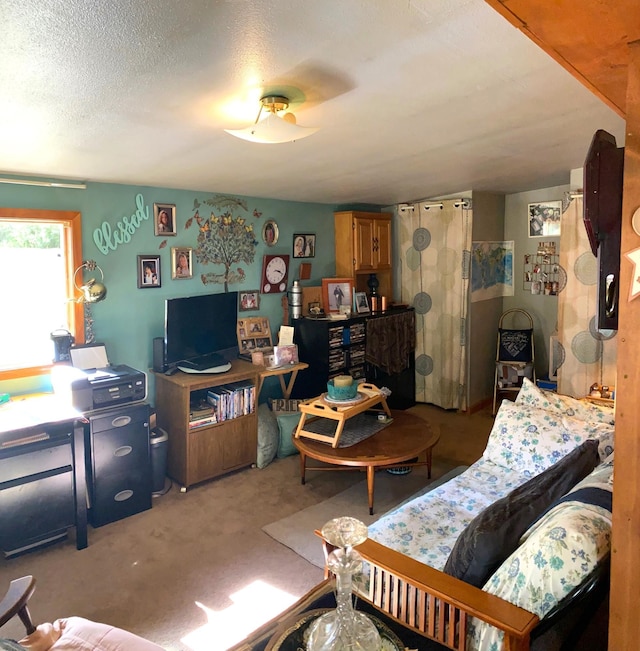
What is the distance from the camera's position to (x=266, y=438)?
3953mm

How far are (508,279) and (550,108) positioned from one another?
3131 mm

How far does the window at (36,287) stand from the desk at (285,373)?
1.33 meters

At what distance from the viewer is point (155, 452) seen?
345cm

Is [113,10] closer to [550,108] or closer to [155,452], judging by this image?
[550,108]

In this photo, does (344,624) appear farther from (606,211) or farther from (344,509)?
(344,509)

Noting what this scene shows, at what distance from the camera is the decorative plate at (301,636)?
1.28 meters

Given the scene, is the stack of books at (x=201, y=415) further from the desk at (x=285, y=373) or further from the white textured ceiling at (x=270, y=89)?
the white textured ceiling at (x=270, y=89)

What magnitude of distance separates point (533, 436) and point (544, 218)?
3.16 m

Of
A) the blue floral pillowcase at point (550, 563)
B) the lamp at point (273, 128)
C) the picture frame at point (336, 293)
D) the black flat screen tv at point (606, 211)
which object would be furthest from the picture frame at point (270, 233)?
the black flat screen tv at point (606, 211)

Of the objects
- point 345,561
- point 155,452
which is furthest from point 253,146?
point 345,561

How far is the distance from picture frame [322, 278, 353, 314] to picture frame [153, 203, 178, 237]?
159cm

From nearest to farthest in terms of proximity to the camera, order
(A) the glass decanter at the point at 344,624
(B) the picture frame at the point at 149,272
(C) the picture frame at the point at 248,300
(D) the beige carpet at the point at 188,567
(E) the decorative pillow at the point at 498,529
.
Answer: (A) the glass decanter at the point at 344,624 → (E) the decorative pillow at the point at 498,529 → (D) the beige carpet at the point at 188,567 → (B) the picture frame at the point at 149,272 → (C) the picture frame at the point at 248,300

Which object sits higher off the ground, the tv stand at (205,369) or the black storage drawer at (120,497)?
the tv stand at (205,369)

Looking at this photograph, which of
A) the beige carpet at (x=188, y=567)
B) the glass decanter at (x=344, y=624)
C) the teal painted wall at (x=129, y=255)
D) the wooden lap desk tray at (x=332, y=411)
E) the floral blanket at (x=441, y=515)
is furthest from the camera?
the wooden lap desk tray at (x=332, y=411)
